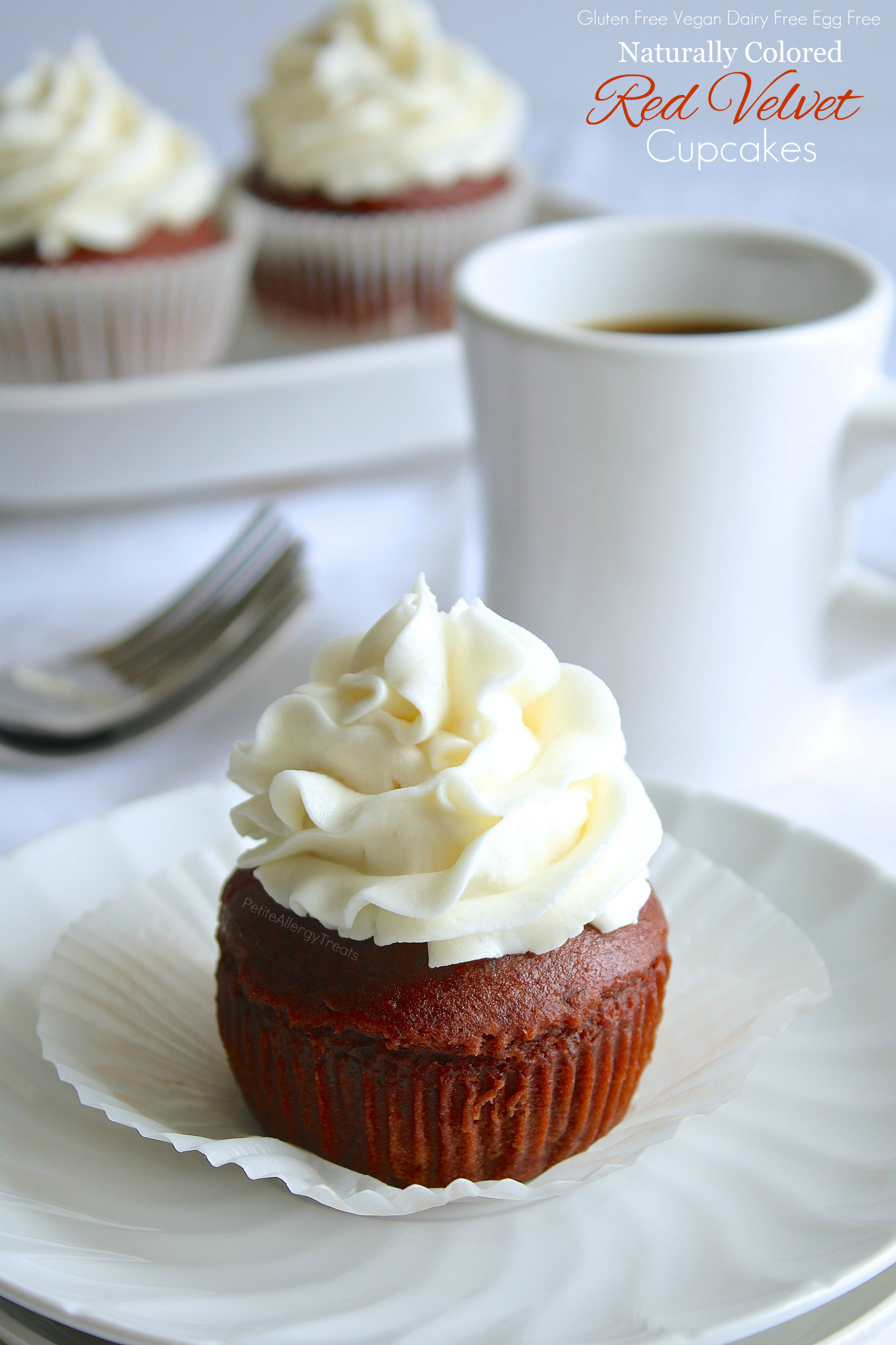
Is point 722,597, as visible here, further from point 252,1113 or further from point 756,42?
point 756,42

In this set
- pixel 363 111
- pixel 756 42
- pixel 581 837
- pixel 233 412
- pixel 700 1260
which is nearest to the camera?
pixel 700 1260

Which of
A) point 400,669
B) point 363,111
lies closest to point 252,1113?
point 400,669

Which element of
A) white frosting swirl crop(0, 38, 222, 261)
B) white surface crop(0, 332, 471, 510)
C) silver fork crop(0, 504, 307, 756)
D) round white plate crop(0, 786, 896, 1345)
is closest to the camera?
round white plate crop(0, 786, 896, 1345)

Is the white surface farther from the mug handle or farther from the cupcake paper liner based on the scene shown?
the cupcake paper liner

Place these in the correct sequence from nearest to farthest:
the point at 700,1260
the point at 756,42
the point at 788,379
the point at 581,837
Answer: the point at 700,1260
the point at 581,837
the point at 788,379
the point at 756,42

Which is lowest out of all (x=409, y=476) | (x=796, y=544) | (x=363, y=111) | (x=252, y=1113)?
(x=409, y=476)

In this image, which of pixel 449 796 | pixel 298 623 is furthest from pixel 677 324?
pixel 449 796

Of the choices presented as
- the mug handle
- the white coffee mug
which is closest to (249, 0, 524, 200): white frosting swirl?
the white coffee mug
